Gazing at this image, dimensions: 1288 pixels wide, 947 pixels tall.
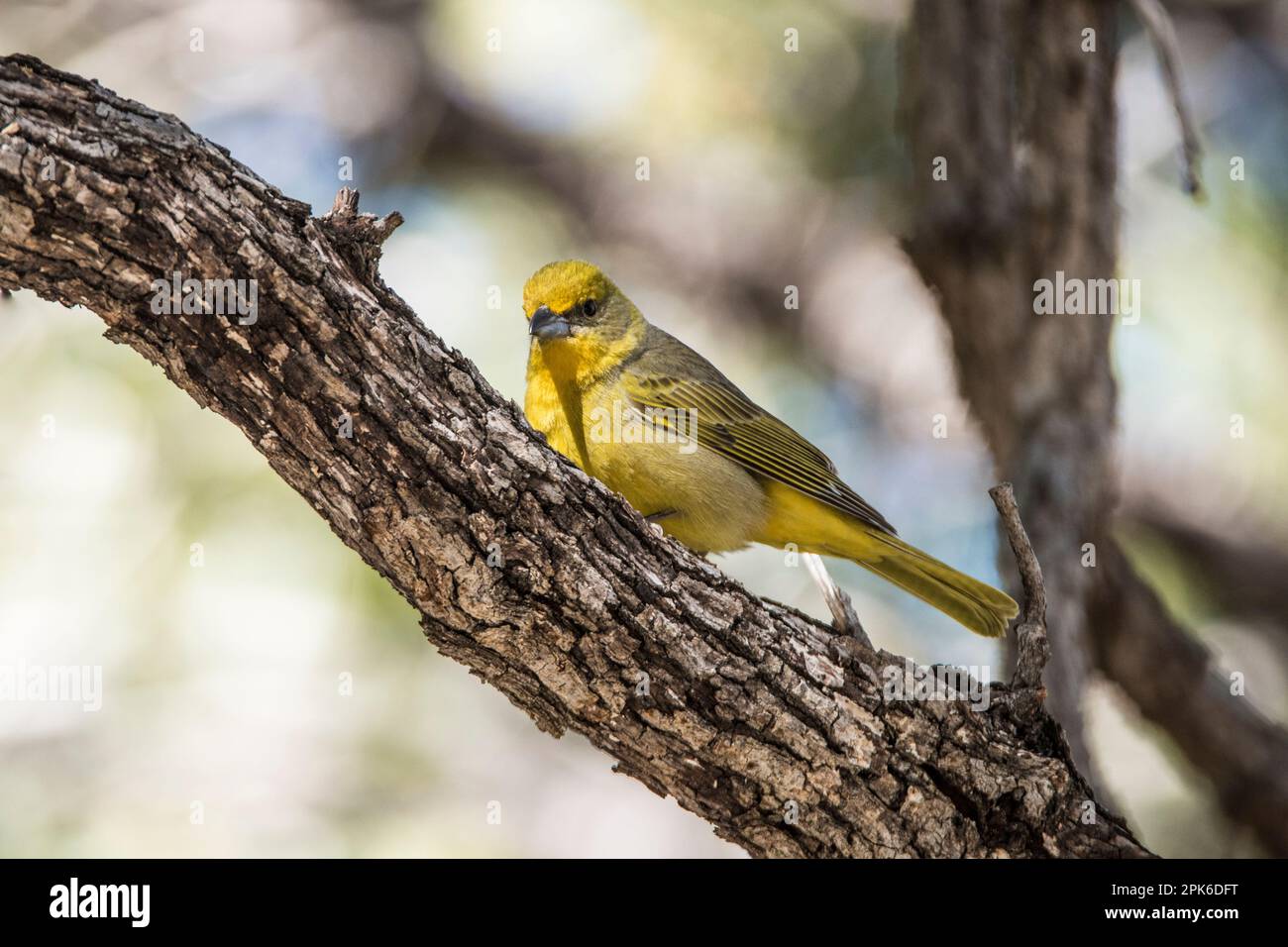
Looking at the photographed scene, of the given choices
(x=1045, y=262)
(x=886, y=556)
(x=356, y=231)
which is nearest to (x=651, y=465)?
(x=886, y=556)

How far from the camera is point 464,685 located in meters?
6.93

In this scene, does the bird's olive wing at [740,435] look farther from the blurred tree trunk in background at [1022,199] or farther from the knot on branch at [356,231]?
the knot on branch at [356,231]

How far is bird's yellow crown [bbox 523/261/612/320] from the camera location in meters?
4.98

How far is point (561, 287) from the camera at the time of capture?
4980 millimetres

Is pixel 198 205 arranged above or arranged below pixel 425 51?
below

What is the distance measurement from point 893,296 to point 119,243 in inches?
219

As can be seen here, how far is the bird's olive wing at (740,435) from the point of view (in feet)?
15.5

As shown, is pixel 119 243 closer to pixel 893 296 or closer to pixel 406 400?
pixel 406 400

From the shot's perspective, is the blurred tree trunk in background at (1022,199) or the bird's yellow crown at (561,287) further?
the blurred tree trunk in background at (1022,199)

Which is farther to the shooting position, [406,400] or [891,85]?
[891,85]

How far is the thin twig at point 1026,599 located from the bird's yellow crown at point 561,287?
222cm

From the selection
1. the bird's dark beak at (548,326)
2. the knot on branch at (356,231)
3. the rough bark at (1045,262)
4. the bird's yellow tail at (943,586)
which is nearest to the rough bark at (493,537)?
the knot on branch at (356,231)
